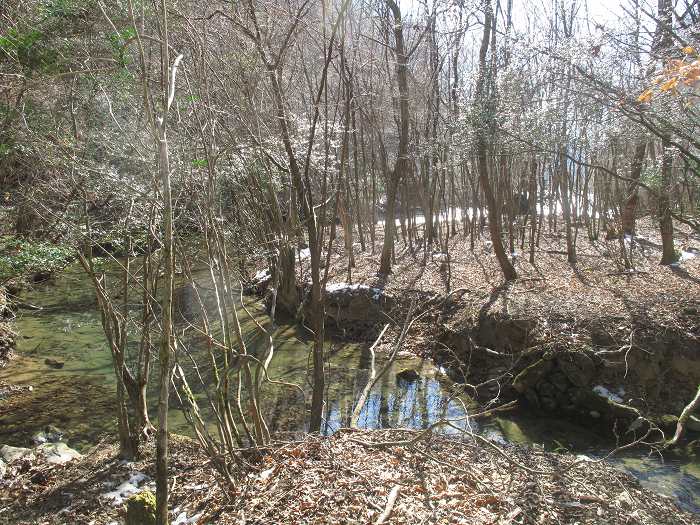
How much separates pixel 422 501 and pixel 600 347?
618 cm

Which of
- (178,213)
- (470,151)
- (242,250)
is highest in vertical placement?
(470,151)

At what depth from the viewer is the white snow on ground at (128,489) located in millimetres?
4749

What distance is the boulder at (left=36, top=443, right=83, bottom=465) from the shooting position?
18.6 feet

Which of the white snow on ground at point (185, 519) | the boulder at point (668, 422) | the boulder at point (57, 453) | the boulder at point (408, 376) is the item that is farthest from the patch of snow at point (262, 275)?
the white snow on ground at point (185, 519)

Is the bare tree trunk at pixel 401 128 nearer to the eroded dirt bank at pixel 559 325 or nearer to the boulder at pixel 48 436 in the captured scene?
the eroded dirt bank at pixel 559 325

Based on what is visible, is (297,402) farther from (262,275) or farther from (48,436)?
(262,275)

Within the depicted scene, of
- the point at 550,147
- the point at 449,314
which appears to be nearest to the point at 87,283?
the point at 449,314

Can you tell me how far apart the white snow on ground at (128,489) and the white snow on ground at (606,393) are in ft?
21.9

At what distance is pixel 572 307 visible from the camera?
9.70 meters

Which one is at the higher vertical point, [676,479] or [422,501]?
[422,501]

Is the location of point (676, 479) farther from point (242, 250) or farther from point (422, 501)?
point (242, 250)

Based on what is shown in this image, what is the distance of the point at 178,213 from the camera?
5.20 m

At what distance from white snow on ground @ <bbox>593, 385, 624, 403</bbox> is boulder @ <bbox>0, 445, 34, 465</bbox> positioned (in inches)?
310

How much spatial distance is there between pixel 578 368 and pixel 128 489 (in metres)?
6.98
